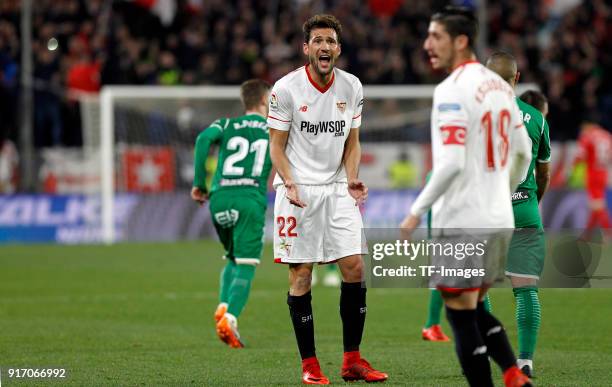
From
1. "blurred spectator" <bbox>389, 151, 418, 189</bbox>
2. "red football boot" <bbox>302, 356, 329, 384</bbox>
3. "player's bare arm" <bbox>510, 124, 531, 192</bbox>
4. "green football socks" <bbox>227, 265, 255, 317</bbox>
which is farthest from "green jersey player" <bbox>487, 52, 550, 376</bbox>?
"blurred spectator" <bbox>389, 151, 418, 189</bbox>

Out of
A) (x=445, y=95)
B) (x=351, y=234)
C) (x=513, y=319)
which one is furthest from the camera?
(x=513, y=319)

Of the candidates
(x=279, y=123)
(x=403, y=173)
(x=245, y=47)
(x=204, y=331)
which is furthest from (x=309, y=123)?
(x=245, y=47)

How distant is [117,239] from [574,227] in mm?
9207

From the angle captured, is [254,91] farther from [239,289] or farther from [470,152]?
[470,152]

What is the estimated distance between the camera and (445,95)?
6.25 metres

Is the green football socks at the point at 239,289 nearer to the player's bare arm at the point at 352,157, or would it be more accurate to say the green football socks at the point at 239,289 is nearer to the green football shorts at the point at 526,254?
the player's bare arm at the point at 352,157

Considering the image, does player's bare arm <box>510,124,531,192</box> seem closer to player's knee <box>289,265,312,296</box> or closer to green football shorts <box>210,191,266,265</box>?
player's knee <box>289,265,312,296</box>

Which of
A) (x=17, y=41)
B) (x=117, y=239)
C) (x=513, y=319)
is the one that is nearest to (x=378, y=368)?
(x=513, y=319)

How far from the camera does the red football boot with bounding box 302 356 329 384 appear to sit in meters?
7.97

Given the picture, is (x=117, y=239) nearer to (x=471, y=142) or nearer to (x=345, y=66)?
(x=345, y=66)

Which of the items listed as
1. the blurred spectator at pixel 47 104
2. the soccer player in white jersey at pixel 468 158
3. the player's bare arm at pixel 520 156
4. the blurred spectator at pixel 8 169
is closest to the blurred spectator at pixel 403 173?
the blurred spectator at pixel 47 104

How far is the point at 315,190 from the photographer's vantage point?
26.9 feet

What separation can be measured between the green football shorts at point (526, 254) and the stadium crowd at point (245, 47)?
57.6ft

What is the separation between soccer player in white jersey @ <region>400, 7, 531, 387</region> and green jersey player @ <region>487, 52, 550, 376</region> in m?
A: 1.90
